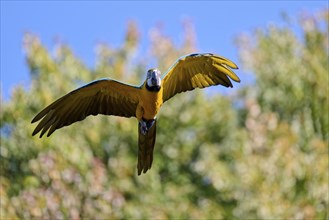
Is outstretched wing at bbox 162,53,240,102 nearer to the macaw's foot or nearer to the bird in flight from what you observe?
the bird in flight

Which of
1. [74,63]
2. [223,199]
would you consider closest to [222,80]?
[223,199]

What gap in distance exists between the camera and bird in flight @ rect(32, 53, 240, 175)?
17.2ft

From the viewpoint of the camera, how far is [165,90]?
5379 mm

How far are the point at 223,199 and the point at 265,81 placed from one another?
2936 millimetres

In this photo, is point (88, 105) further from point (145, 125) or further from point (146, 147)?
point (145, 125)

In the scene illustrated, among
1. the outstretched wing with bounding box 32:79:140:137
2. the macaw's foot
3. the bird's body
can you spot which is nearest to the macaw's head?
the bird's body

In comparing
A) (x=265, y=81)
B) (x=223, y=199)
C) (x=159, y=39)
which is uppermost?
(x=159, y=39)

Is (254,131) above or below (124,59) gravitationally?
below

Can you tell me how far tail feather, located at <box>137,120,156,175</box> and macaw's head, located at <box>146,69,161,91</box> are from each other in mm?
292

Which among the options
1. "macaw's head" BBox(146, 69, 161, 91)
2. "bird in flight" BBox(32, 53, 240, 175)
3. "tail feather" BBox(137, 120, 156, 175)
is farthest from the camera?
"bird in flight" BBox(32, 53, 240, 175)

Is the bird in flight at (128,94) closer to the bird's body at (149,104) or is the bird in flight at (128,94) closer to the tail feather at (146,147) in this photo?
Answer: the tail feather at (146,147)

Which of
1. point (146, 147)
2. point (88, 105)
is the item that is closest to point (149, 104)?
point (146, 147)

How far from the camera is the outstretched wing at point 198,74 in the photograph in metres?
5.42

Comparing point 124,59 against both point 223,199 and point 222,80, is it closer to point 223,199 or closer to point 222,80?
point 223,199
